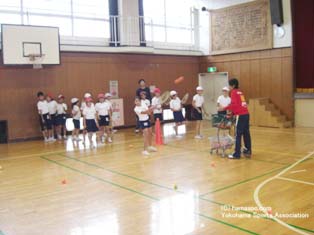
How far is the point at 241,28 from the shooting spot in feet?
49.9

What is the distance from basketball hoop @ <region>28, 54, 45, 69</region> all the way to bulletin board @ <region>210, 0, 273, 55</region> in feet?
26.5

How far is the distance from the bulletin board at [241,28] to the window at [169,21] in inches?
52.1

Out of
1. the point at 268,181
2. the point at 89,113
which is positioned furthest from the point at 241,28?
the point at 268,181

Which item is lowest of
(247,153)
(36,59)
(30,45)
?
(247,153)

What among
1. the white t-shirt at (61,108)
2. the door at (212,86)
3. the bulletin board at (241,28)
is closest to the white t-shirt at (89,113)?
the white t-shirt at (61,108)

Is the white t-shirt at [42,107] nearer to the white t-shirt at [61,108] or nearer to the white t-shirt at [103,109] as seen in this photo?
the white t-shirt at [61,108]

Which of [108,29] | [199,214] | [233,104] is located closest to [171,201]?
[199,214]

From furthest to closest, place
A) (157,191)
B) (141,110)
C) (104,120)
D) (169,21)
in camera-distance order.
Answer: (169,21)
(104,120)
(141,110)
(157,191)

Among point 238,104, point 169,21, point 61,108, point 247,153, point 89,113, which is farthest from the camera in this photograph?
point 169,21

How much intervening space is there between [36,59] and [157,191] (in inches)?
308

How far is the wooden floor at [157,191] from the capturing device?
4.42 m

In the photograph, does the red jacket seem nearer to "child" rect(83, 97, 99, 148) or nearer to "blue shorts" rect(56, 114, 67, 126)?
"child" rect(83, 97, 99, 148)

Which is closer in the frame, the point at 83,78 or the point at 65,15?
the point at 65,15

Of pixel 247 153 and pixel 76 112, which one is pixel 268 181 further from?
pixel 76 112
